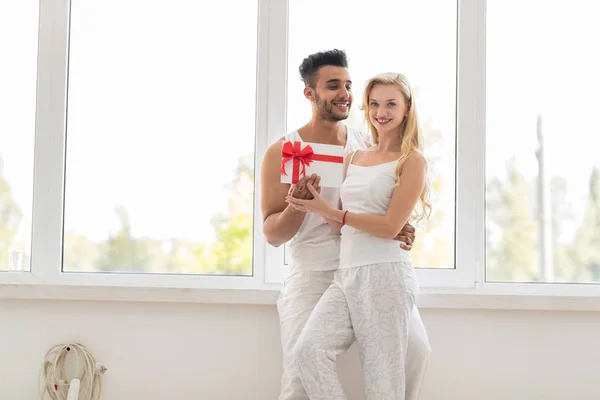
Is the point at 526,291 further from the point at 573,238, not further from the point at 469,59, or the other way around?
the point at 469,59

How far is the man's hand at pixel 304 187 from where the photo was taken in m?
2.02

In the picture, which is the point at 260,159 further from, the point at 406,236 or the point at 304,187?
the point at 406,236

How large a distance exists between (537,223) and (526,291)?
0.27 meters

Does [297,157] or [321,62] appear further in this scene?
[321,62]

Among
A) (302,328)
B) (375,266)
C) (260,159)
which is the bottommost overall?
(302,328)

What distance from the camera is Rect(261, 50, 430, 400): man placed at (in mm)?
2018

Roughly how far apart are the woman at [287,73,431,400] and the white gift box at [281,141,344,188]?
0.16 feet

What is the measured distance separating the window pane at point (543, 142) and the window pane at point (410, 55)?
0.54ft

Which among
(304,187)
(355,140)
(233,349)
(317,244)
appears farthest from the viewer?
(233,349)

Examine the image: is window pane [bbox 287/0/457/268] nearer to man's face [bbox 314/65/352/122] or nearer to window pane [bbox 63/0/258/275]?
window pane [bbox 63/0/258/275]

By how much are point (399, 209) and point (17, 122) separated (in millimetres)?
1586

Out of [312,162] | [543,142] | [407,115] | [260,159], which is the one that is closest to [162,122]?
[260,159]

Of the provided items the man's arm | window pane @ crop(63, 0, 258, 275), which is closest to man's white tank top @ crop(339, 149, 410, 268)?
the man's arm

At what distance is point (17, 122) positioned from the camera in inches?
100
